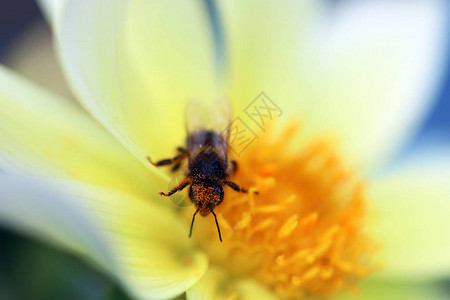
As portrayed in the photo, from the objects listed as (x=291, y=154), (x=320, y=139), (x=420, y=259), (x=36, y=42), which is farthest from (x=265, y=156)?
(x=36, y=42)

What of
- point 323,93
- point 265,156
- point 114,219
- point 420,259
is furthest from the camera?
point 323,93

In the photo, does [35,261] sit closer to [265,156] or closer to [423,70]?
[265,156]

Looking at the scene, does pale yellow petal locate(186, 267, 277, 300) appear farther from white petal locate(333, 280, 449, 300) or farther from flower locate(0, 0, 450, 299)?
white petal locate(333, 280, 449, 300)

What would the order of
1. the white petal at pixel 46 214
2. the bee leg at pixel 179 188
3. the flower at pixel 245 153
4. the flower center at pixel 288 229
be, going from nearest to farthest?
the white petal at pixel 46 214
the flower at pixel 245 153
the bee leg at pixel 179 188
the flower center at pixel 288 229

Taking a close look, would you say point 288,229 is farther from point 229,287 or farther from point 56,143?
point 56,143

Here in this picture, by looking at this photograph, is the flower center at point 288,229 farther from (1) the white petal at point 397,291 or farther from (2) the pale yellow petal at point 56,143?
(2) the pale yellow petal at point 56,143

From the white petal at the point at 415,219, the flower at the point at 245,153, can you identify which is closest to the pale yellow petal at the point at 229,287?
the flower at the point at 245,153

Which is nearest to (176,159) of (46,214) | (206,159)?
(206,159)
